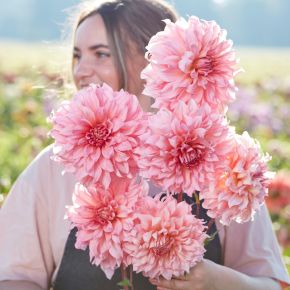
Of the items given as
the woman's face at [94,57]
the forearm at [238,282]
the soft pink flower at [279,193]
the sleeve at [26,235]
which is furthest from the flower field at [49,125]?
the forearm at [238,282]

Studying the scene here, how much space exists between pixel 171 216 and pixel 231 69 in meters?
0.28

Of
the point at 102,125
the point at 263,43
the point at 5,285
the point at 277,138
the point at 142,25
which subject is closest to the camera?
the point at 102,125

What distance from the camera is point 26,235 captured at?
2229 mm

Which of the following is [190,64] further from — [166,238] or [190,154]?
[166,238]

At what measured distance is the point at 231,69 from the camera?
5.02 ft

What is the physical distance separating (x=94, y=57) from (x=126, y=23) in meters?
0.17

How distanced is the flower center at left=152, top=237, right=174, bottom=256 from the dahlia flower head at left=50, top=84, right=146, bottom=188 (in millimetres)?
127

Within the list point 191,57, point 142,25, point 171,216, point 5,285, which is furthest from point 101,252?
point 142,25

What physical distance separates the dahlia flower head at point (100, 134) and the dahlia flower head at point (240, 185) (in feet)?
0.52

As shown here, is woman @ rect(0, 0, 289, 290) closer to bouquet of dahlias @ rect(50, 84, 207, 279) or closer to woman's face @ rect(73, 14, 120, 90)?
woman's face @ rect(73, 14, 120, 90)

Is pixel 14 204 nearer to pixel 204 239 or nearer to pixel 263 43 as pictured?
pixel 204 239

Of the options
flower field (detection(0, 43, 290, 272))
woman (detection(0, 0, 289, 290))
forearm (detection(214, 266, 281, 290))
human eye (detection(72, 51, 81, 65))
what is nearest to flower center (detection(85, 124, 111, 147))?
forearm (detection(214, 266, 281, 290))

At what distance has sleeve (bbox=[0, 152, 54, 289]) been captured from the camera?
2.23 metres

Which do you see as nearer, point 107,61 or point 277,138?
point 107,61
